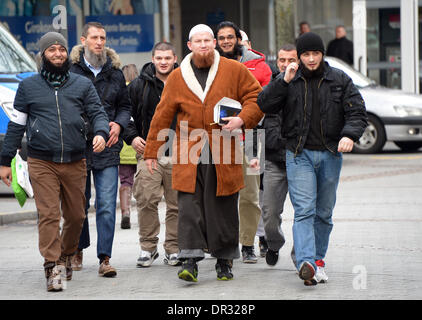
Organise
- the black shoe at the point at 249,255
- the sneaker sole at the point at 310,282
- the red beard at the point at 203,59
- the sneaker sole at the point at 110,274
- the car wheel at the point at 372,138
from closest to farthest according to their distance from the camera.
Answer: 1. the sneaker sole at the point at 310,282
2. the red beard at the point at 203,59
3. the sneaker sole at the point at 110,274
4. the black shoe at the point at 249,255
5. the car wheel at the point at 372,138

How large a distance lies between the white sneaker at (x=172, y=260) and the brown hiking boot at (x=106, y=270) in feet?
2.17

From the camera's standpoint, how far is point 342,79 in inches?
284

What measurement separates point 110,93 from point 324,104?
188cm

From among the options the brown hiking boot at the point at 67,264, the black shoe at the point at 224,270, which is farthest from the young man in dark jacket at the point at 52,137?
the black shoe at the point at 224,270

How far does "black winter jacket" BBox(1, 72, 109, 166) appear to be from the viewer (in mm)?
7227

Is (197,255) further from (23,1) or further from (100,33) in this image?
(23,1)

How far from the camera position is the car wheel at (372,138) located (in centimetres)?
1850

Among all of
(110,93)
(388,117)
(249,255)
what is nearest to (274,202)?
(249,255)

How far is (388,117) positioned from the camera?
722 inches

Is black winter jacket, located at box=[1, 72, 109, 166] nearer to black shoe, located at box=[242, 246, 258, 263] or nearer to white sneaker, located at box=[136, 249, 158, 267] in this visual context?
white sneaker, located at box=[136, 249, 158, 267]

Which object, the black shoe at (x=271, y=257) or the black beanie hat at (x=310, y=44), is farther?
the black shoe at (x=271, y=257)

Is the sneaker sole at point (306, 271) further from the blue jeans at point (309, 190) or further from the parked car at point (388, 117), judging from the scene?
the parked car at point (388, 117)
